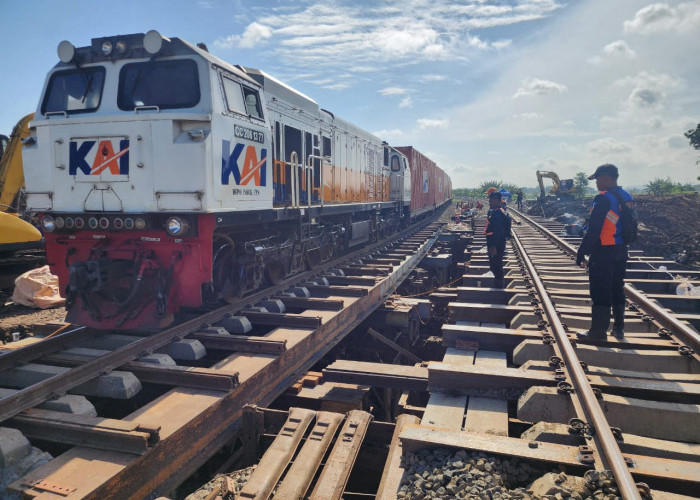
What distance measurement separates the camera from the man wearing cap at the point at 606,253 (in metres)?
5.14

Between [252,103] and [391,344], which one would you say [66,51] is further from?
[391,344]

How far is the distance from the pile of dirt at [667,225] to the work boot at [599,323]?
8.12m

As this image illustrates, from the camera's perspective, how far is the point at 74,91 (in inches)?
233

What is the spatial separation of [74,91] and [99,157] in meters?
1.22

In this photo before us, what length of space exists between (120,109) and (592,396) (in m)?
5.77

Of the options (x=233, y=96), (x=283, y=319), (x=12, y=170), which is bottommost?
(x=283, y=319)

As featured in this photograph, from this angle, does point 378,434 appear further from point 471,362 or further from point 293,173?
point 293,173

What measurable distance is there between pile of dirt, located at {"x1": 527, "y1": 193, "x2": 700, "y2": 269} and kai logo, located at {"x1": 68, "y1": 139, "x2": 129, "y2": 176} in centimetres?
1225

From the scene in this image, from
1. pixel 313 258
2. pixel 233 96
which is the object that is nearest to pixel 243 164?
pixel 233 96

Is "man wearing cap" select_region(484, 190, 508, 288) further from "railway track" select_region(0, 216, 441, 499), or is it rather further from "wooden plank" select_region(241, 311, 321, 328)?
"wooden plank" select_region(241, 311, 321, 328)

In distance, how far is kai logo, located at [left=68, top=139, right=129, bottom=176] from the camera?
532 cm

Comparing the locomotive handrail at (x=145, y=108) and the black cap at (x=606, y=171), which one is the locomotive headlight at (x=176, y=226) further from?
A: the black cap at (x=606, y=171)

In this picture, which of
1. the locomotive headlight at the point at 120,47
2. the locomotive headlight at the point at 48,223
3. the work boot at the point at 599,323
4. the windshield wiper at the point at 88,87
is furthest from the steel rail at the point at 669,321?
the windshield wiper at the point at 88,87

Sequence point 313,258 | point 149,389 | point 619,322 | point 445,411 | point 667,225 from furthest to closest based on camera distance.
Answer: point 667,225, point 313,258, point 619,322, point 149,389, point 445,411
